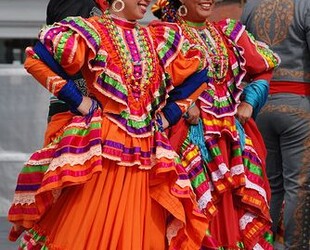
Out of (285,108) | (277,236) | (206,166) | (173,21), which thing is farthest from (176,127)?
(277,236)

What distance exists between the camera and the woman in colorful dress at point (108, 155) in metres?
4.03

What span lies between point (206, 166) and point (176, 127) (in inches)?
9.5

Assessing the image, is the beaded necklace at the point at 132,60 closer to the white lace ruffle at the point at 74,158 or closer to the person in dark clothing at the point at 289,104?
the white lace ruffle at the point at 74,158

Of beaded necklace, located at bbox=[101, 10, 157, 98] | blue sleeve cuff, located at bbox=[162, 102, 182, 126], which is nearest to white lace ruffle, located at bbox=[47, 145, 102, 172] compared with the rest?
beaded necklace, located at bbox=[101, 10, 157, 98]

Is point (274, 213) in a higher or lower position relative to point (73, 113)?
lower

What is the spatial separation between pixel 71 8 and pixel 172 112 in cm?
91

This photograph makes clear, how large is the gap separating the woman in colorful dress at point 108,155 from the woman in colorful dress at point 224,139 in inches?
13.3

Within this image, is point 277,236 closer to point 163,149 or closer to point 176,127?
point 176,127

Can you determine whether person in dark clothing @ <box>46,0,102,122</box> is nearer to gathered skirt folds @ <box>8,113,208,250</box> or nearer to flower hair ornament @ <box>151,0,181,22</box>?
flower hair ornament @ <box>151,0,181,22</box>

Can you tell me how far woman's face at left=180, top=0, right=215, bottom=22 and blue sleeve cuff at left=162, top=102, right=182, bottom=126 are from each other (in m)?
0.57

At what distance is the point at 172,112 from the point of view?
4332mm

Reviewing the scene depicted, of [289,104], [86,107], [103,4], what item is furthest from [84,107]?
[289,104]

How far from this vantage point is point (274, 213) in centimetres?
577

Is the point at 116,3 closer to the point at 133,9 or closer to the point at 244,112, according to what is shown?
the point at 133,9
